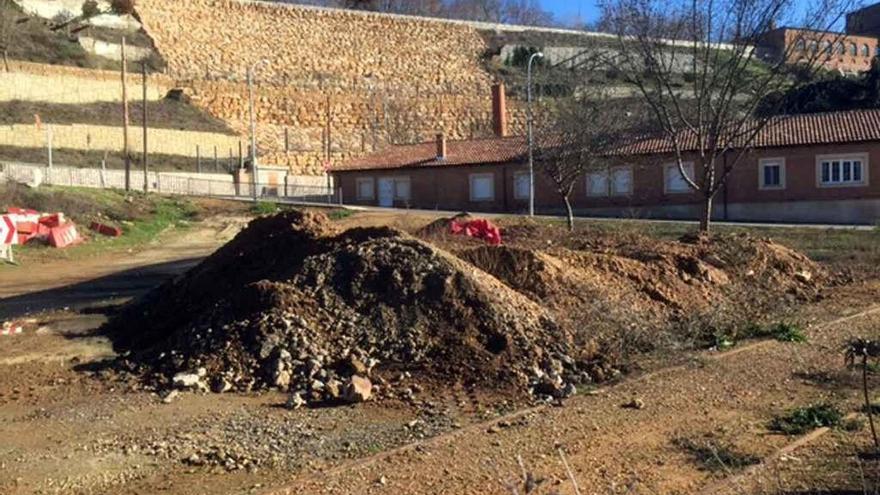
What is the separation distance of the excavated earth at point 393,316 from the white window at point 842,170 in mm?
31462

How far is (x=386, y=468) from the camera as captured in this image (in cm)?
684

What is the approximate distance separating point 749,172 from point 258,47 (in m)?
63.1

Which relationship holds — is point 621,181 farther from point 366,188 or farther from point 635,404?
point 635,404

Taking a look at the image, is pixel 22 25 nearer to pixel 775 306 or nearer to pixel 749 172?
pixel 749 172

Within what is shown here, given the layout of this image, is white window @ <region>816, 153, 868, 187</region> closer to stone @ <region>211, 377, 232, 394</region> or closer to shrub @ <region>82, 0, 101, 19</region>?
stone @ <region>211, 377, 232, 394</region>

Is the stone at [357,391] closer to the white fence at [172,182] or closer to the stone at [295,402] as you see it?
the stone at [295,402]

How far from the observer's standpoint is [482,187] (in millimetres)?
53062

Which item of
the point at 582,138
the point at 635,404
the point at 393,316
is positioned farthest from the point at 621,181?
the point at 635,404

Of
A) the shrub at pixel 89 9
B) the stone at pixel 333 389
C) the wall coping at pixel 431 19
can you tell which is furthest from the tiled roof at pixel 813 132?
the shrub at pixel 89 9

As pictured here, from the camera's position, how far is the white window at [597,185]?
4903 cm

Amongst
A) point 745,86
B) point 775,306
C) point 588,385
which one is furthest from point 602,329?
point 745,86

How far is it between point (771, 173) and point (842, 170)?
3148mm

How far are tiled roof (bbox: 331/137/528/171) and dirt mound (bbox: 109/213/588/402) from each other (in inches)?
1523

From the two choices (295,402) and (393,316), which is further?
(393,316)
